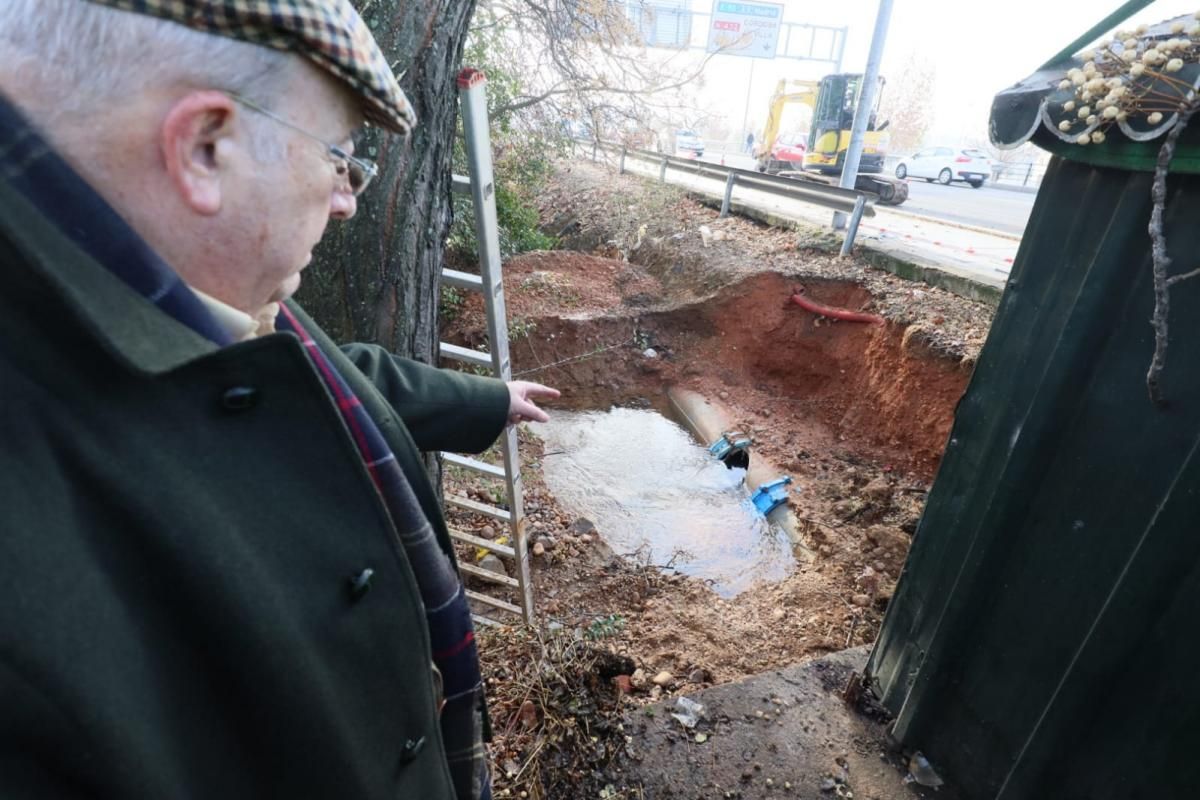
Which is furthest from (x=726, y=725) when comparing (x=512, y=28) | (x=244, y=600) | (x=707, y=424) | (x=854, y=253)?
(x=512, y=28)

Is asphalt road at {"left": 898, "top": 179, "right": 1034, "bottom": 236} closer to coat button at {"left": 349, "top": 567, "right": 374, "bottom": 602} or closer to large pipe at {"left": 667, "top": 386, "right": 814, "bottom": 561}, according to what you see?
large pipe at {"left": 667, "top": 386, "right": 814, "bottom": 561}

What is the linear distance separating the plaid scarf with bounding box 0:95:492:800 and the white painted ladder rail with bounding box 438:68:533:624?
948 mm

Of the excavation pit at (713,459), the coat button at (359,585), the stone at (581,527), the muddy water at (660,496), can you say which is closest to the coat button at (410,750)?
the coat button at (359,585)

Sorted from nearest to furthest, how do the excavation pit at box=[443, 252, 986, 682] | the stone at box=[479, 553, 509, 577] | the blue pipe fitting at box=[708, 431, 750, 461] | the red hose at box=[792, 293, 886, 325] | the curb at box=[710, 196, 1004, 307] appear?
the stone at box=[479, 553, 509, 577] → the excavation pit at box=[443, 252, 986, 682] → the curb at box=[710, 196, 1004, 307] → the blue pipe fitting at box=[708, 431, 750, 461] → the red hose at box=[792, 293, 886, 325]

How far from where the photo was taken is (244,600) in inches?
29.1

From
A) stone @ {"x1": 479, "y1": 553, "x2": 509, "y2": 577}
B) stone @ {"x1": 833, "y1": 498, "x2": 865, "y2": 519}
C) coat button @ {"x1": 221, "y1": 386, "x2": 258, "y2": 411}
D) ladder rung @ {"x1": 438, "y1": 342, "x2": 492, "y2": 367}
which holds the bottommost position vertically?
stone @ {"x1": 833, "y1": 498, "x2": 865, "y2": 519}

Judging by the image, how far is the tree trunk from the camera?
5.48ft

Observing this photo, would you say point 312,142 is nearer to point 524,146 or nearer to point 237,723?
point 237,723

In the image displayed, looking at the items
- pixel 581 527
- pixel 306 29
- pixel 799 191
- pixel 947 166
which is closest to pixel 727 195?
pixel 799 191

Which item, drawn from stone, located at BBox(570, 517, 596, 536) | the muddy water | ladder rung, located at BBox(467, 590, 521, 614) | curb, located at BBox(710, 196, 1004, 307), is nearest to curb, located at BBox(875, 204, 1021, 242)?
curb, located at BBox(710, 196, 1004, 307)

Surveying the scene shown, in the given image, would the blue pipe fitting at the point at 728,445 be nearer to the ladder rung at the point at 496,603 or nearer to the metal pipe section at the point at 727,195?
the ladder rung at the point at 496,603

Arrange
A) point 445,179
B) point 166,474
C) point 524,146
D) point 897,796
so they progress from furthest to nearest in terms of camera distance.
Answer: point 524,146
point 897,796
point 445,179
point 166,474

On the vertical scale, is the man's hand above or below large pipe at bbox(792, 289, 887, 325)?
above

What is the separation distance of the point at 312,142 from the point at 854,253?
7389 mm
